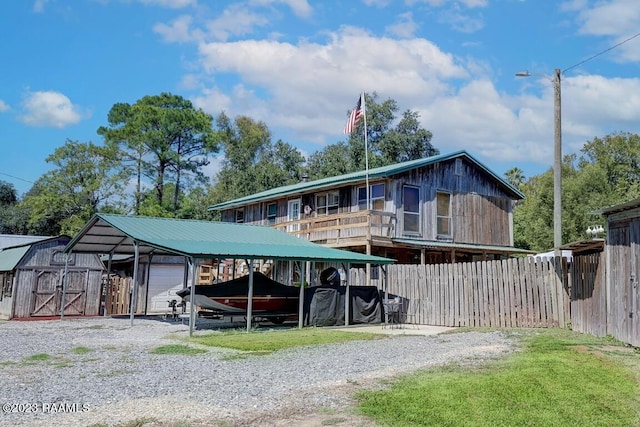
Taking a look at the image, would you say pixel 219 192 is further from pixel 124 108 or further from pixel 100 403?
pixel 100 403

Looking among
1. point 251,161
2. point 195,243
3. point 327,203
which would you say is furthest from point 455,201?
point 251,161

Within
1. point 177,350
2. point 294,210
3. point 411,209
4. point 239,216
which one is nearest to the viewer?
point 177,350

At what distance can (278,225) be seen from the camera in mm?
28938

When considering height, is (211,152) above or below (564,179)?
above

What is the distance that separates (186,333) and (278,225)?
13251 mm

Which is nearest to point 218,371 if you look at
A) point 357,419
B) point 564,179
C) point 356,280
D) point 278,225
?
point 357,419

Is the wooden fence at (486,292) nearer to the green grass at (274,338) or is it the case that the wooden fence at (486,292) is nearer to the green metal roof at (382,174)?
the green grass at (274,338)

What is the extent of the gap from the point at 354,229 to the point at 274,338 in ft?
35.4

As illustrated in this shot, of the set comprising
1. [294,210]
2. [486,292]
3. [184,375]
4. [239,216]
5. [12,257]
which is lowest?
[184,375]

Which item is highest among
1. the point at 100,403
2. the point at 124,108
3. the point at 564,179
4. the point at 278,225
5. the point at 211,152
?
the point at 124,108

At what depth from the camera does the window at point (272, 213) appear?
105 ft

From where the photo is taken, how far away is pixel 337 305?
18891mm

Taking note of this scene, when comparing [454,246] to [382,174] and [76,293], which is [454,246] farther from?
[76,293]

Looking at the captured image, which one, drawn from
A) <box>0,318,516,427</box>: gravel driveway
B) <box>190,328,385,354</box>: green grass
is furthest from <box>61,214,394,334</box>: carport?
<box>0,318,516,427</box>: gravel driveway
